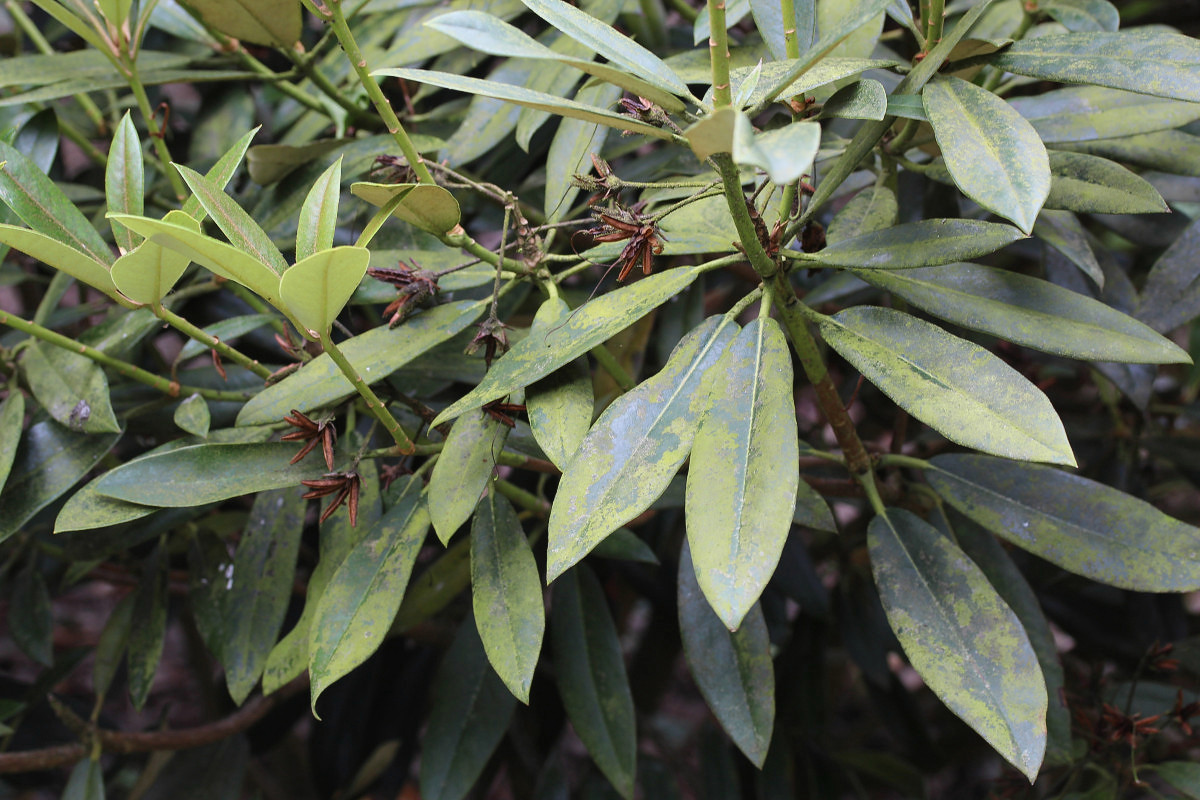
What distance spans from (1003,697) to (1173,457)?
602 millimetres

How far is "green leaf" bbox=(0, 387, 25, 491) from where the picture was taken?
61cm

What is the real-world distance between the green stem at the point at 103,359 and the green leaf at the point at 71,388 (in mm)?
17

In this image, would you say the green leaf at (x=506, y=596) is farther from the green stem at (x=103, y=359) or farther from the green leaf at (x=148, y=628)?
the green leaf at (x=148, y=628)

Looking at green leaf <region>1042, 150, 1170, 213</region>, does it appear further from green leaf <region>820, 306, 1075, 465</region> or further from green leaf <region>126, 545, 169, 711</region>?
green leaf <region>126, 545, 169, 711</region>

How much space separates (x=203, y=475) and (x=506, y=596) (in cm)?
22

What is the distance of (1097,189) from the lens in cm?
56

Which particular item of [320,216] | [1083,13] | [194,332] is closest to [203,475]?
[194,332]

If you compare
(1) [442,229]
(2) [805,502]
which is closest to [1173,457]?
(2) [805,502]

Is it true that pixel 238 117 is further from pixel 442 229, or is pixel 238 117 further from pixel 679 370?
pixel 679 370

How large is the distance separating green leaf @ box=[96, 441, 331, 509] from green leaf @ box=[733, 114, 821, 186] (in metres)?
0.39

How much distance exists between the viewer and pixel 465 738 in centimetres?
86

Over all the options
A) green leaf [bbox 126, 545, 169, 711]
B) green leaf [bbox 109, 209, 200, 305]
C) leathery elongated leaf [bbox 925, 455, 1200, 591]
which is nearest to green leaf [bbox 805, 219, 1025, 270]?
leathery elongated leaf [bbox 925, 455, 1200, 591]

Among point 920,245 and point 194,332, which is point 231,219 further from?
point 920,245

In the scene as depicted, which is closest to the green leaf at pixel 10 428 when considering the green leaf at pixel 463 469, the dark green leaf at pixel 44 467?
the dark green leaf at pixel 44 467
